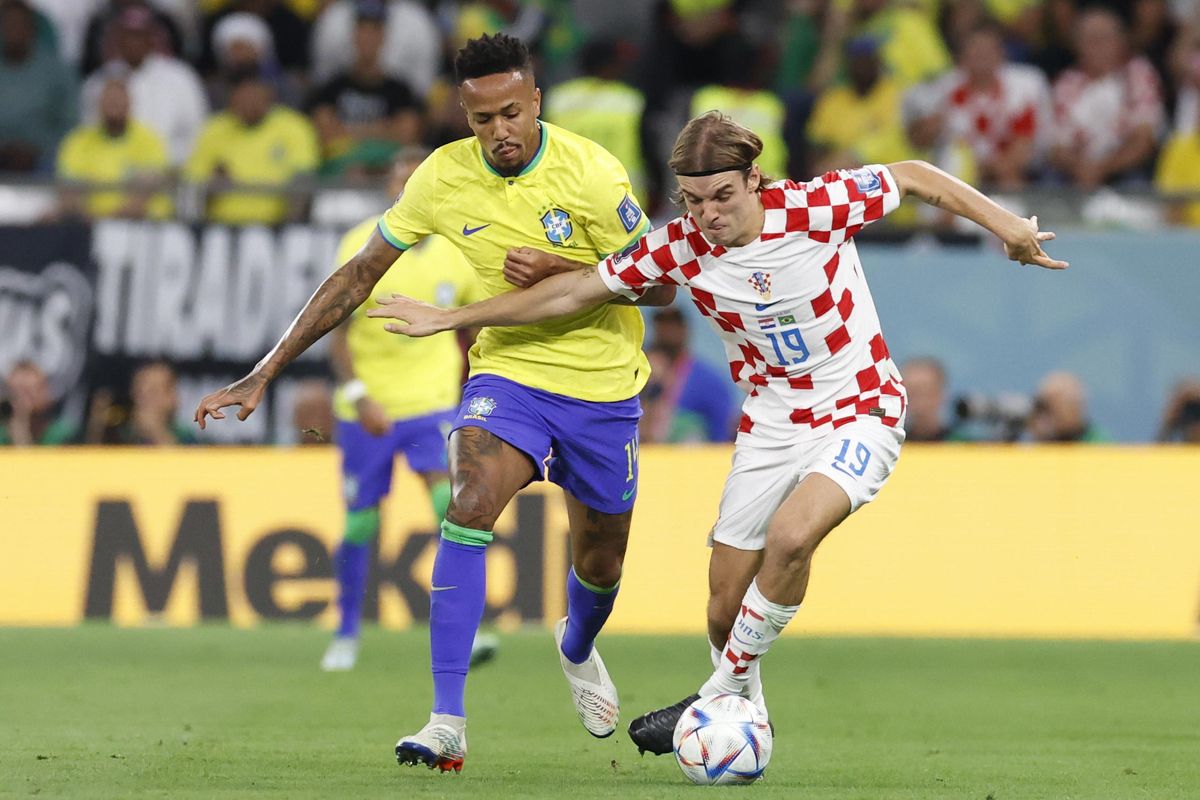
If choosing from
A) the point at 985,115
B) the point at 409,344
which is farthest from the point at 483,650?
the point at 985,115

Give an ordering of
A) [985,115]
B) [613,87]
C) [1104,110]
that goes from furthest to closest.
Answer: [1104,110]
[985,115]
[613,87]

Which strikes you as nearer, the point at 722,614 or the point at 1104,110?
the point at 722,614

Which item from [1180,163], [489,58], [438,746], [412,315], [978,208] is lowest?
[438,746]

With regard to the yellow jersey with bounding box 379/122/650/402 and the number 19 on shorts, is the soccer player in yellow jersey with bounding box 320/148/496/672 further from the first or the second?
the number 19 on shorts

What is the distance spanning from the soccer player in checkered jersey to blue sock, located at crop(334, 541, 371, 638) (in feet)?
13.3

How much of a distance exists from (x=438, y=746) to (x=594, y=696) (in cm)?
140

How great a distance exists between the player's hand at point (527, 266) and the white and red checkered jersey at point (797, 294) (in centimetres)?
22

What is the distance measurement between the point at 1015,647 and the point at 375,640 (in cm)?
394

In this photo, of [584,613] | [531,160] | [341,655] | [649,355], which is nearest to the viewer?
[531,160]

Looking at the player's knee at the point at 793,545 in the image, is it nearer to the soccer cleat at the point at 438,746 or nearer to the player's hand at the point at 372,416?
the soccer cleat at the point at 438,746

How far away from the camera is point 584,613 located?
8031mm

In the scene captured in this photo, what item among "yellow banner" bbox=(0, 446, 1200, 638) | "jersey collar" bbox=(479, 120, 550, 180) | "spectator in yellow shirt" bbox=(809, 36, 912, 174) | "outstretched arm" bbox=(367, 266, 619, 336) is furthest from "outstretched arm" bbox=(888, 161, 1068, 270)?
"spectator in yellow shirt" bbox=(809, 36, 912, 174)

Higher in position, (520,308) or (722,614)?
(520,308)

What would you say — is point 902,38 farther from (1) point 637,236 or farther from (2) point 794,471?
(2) point 794,471
